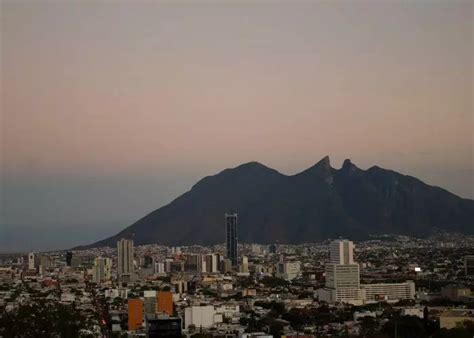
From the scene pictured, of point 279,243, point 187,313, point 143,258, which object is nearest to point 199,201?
point 279,243

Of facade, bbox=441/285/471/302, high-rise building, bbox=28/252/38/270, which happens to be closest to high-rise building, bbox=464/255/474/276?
facade, bbox=441/285/471/302

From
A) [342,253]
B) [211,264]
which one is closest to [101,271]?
[211,264]

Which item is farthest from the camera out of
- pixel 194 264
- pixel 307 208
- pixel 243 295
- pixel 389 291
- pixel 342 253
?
pixel 307 208

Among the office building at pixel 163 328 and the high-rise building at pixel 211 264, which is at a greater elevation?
the high-rise building at pixel 211 264

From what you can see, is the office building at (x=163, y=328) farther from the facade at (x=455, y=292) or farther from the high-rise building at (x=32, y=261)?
the high-rise building at (x=32, y=261)

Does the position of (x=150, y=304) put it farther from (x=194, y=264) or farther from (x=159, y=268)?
(x=194, y=264)

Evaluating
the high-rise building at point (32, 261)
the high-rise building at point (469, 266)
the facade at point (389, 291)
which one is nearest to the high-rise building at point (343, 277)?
the facade at point (389, 291)
